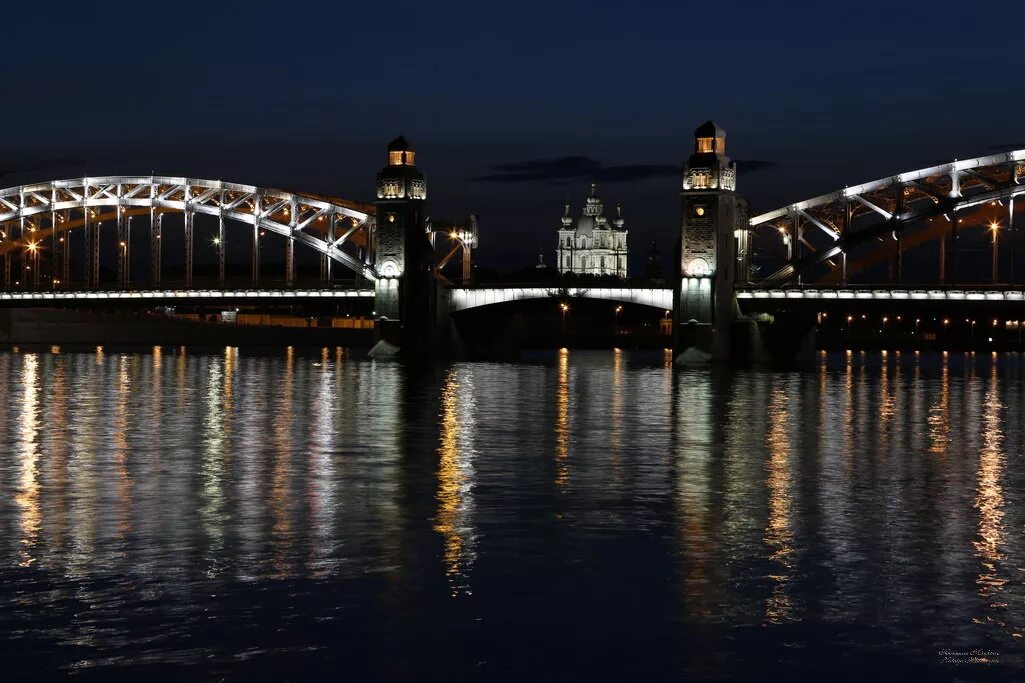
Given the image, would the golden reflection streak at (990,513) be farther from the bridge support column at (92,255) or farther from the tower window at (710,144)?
the bridge support column at (92,255)

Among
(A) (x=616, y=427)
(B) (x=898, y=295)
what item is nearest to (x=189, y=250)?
(B) (x=898, y=295)

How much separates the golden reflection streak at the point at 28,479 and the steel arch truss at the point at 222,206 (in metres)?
75.6

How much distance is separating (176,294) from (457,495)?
103512 mm

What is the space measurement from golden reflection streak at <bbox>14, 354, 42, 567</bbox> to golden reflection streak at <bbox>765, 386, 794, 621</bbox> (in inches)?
352

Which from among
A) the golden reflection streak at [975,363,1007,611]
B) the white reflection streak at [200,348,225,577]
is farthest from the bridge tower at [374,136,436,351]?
the golden reflection streak at [975,363,1007,611]

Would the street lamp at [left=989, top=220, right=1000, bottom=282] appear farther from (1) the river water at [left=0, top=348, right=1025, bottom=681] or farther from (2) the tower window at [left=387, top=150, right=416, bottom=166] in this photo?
(1) the river water at [left=0, top=348, right=1025, bottom=681]

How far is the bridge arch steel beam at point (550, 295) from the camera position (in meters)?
111

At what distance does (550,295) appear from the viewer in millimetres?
112875

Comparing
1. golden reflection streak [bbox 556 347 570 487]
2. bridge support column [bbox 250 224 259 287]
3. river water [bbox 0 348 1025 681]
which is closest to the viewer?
river water [bbox 0 348 1025 681]

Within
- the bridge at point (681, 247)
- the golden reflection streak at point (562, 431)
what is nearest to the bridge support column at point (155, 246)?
the bridge at point (681, 247)

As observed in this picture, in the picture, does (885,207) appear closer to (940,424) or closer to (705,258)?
(705,258)

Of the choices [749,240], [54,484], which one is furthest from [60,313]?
[54,484]

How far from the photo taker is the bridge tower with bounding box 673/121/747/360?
105 meters

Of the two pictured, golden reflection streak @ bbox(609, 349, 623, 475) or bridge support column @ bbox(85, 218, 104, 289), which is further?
bridge support column @ bbox(85, 218, 104, 289)
